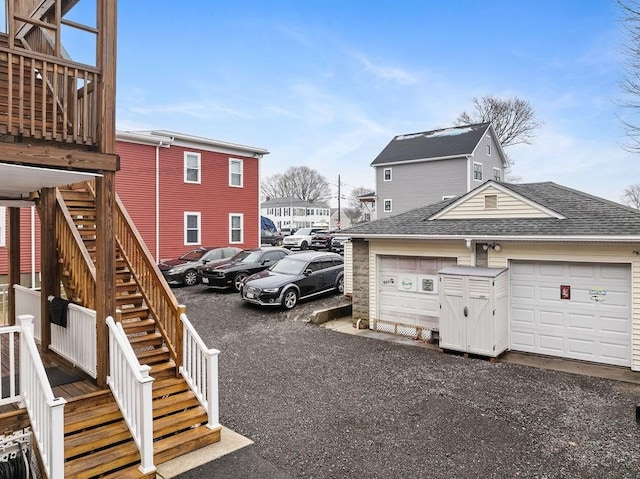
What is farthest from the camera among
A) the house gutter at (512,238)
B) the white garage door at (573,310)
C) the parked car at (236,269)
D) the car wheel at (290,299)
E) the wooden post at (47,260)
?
the parked car at (236,269)

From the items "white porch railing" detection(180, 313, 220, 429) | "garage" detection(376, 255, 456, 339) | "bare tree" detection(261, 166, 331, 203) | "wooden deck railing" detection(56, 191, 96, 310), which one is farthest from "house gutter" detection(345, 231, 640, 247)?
"bare tree" detection(261, 166, 331, 203)

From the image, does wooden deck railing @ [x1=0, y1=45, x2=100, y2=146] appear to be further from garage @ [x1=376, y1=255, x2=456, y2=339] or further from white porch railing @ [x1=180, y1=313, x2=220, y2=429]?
garage @ [x1=376, y1=255, x2=456, y2=339]

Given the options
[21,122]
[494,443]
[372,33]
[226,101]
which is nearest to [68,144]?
[21,122]

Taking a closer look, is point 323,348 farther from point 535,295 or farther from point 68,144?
point 68,144

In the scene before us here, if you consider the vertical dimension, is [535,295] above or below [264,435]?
above

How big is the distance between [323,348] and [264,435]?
11.9ft

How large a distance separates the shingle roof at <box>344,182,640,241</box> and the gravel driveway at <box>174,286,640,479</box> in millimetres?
2427

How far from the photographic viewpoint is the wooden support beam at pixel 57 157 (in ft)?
12.3

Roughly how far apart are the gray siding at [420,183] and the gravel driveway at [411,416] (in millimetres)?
19955

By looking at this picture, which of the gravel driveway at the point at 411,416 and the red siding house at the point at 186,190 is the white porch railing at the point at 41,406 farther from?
the red siding house at the point at 186,190

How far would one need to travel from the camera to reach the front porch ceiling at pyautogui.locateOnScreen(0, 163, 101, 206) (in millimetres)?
3959

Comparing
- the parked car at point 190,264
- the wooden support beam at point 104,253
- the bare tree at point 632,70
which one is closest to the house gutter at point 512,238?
the bare tree at point 632,70

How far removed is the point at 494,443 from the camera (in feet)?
15.4

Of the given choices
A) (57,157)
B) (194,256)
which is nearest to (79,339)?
(57,157)
